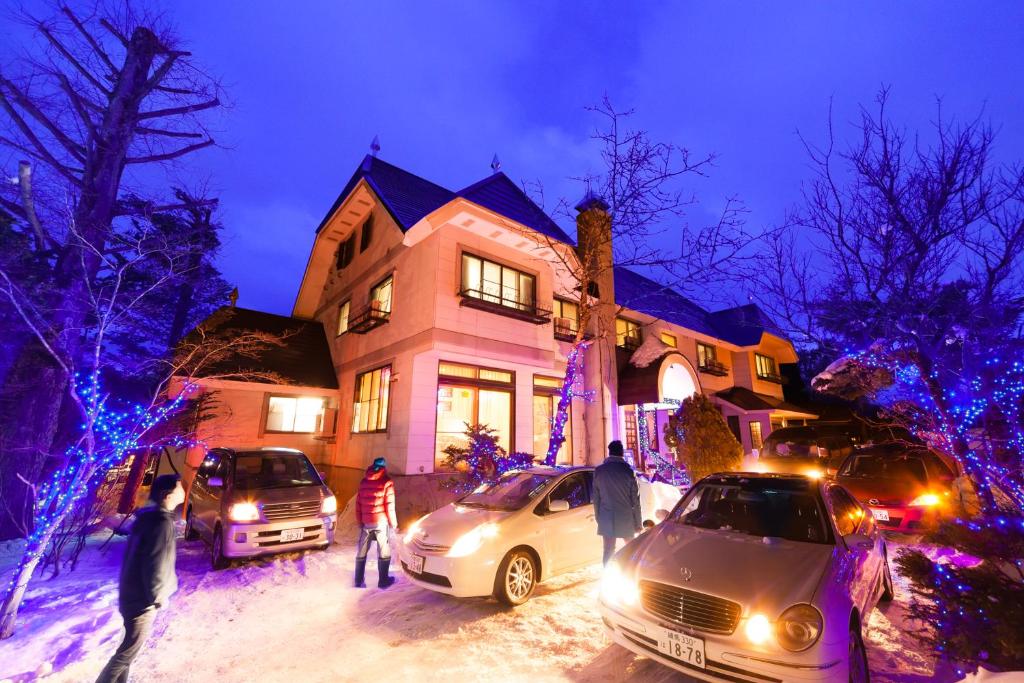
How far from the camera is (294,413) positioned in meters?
15.4

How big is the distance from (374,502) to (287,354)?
11207 mm

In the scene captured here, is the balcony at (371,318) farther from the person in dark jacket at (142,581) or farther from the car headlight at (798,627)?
the car headlight at (798,627)

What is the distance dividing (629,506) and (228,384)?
41.9 ft

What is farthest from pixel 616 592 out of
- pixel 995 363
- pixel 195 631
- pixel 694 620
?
pixel 995 363

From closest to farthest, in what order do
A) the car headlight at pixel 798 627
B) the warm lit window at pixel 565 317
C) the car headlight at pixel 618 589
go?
1. the car headlight at pixel 798 627
2. the car headlight at pixel 618 589
3. the warm lit window at pixel 565 317

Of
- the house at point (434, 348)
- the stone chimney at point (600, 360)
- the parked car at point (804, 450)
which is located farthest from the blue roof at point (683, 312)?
the parked car at point (804, 450)

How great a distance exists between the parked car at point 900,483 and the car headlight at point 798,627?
6.10 m

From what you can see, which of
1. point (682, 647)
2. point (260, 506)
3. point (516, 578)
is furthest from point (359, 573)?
point (682, 647)

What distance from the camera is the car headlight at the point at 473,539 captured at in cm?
536

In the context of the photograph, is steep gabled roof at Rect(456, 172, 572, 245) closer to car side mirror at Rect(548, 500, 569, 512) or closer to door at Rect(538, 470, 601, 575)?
door at Rect(538, 470, 601, 575)

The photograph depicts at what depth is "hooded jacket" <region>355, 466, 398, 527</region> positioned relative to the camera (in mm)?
6480

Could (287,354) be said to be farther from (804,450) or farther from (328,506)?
(804,450)

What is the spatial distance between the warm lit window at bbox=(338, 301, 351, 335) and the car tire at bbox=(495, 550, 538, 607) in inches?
525

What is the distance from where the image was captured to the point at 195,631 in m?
4.98
